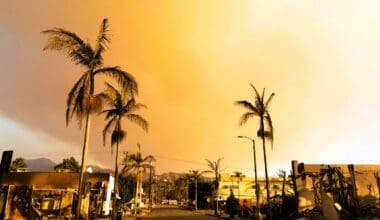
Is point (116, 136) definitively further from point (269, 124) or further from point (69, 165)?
point (69, 165)

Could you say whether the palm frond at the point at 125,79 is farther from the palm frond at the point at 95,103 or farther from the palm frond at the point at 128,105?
the palm frond at the point at 128,105

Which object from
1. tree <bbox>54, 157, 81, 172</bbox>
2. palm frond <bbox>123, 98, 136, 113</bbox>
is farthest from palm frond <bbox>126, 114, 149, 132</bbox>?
tree <bbox>54, 157, 81, 172</bbox>

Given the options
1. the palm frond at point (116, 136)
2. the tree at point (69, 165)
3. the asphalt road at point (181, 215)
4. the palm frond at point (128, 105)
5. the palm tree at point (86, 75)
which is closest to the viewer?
the palm tree at point (86, 75)

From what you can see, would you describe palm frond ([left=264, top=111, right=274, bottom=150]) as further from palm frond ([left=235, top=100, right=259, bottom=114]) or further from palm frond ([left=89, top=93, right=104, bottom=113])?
palm frond ([left=89, top=93, right=104, bottom=113])

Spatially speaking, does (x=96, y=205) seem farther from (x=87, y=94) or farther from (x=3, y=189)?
(x=87, y=94)

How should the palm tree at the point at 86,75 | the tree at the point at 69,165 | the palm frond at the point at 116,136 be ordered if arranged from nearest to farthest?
the palm tree at the point at 86,75 → the palm frond at the point at 116,136 → the tree at the point at 69,165

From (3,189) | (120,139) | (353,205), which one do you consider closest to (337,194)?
(353,205)

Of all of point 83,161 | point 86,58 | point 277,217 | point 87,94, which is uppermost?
point 86,58

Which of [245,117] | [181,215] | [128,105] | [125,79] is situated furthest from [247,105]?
[181,215]

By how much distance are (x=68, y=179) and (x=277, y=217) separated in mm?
26984

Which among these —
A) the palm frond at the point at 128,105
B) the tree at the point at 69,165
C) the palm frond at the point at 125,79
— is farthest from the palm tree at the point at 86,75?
the tree at the point at 69,165

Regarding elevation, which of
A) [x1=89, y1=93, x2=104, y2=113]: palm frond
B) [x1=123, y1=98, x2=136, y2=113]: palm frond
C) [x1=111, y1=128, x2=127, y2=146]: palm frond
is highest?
[x1=123, y1=98, x2=136, y2=113]: palm frond

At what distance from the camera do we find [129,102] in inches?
1292

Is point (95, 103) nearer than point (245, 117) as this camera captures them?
Yes
